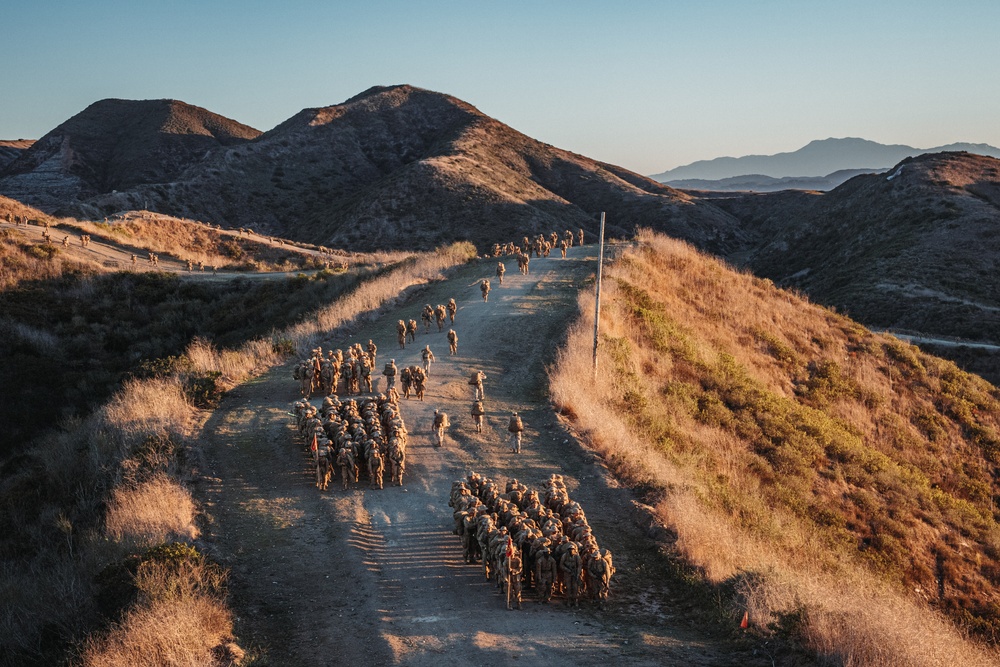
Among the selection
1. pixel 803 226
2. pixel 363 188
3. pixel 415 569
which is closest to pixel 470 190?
pixel 363 188

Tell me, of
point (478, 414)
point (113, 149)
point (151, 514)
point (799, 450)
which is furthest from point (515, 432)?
point (113, 149)

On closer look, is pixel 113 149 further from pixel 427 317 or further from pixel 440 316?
pixel 440 316

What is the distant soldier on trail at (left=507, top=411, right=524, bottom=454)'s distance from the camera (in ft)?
51.5

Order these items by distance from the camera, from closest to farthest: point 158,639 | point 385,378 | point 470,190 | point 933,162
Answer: point 158,639
point 385,378
point 933,162
point 470,190

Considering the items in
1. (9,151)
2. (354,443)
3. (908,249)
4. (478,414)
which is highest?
(9,151)

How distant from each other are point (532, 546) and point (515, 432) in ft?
17.4

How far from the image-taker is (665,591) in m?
11.2

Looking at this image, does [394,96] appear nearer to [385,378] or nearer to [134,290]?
[134,290]

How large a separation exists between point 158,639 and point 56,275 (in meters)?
39.2

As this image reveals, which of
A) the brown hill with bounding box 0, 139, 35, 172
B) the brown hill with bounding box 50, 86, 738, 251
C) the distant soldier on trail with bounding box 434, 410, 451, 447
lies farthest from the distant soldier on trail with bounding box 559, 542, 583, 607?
the brown hill with bounding box 0, 139, 35, 172

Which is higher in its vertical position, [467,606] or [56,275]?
[56,275]

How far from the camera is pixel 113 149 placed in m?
129

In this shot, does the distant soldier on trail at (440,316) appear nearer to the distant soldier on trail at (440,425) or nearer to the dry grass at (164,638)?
the distant soldier on trail at (440,425)

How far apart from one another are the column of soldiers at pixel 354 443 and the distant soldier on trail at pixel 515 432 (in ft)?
8.50
